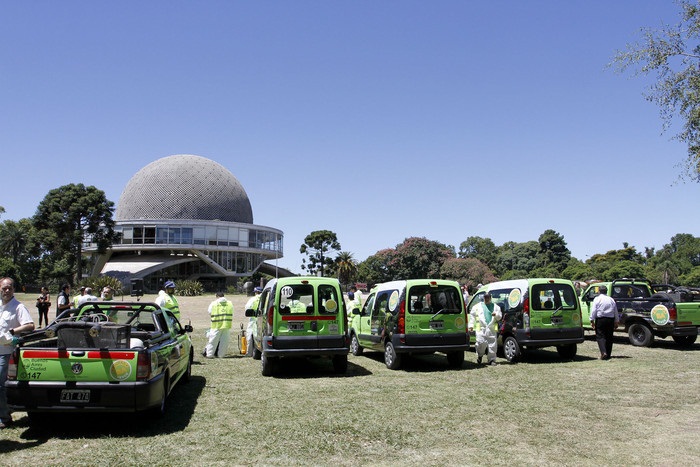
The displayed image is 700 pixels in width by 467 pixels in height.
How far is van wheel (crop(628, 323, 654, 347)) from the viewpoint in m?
15.9

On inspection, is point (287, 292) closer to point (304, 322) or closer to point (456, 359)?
point (304, 322)

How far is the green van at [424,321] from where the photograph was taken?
39.4 feet

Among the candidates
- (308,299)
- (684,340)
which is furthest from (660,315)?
(308,299)

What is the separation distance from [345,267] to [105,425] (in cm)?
7796

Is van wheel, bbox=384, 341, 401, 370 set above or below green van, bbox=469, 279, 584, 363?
below

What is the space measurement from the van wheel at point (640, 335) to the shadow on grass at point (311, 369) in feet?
28.9

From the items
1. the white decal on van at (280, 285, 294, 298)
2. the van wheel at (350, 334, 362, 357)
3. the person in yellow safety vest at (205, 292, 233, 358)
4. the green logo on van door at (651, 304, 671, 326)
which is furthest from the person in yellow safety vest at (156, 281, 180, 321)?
the green logo on van door at (651, 304, 671, 326)

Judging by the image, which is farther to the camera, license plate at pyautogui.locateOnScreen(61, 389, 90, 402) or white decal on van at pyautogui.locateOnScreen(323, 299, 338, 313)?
white decal on van at pyautogui.locateOnScreen(323, 299, 338, 313)

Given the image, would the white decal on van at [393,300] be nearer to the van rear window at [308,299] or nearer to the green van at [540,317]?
the van rear window at [308,299]

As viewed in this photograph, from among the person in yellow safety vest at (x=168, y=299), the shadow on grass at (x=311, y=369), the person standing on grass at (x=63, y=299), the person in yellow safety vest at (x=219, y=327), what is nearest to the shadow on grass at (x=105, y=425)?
the shadow on grass at (x=311, y=369)

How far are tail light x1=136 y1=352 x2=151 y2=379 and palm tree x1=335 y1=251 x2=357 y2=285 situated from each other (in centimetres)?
7794

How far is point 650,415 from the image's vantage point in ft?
26.2

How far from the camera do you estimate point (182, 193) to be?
84.3 metres

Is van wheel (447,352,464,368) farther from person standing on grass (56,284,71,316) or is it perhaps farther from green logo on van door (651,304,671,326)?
person standing on grass (56,284,71,316)
